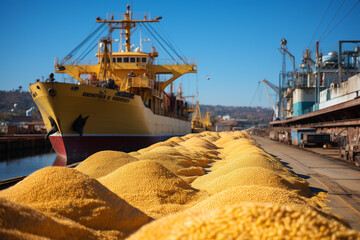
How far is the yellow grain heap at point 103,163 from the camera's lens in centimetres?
1089

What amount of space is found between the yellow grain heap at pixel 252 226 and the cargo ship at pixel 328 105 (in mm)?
15257

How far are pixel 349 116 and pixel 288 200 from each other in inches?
857

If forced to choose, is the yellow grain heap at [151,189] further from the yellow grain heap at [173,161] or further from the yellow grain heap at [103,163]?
the yellow grain heap at [173,161]

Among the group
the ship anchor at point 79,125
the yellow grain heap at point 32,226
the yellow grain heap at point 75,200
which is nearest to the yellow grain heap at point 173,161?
the yellow grain heap at point 75,200

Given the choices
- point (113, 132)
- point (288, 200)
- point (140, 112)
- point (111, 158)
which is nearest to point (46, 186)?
point (288, 200)

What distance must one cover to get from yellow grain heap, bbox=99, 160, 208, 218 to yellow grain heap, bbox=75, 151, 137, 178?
2.28m

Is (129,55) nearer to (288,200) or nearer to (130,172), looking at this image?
(130,172)

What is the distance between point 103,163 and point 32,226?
7.41 metres

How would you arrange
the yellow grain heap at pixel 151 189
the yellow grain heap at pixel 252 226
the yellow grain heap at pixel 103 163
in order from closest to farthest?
the yellow grain heap at pixel 252 226 → the yellow grain heap at pixel 151 189 → the yellow grain heap at pixel 103 163

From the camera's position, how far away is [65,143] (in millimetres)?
21484

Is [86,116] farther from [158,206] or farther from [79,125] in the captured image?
[158,206]

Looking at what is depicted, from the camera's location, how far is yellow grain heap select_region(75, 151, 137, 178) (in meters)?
10.9

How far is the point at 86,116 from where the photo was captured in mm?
22219

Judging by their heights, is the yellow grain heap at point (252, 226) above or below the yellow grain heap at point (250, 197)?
above
